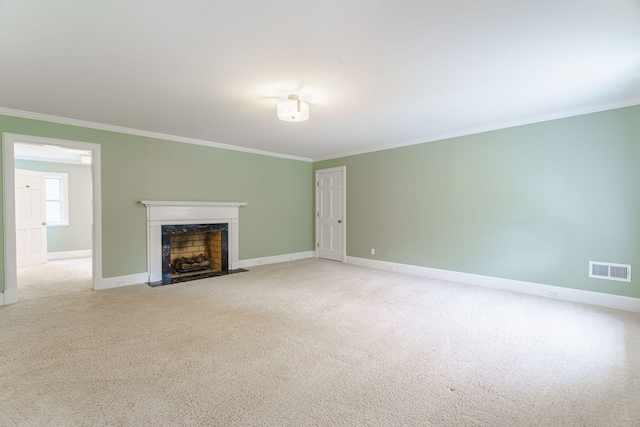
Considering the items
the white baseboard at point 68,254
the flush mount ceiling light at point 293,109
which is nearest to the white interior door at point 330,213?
the flush mount ceiling light at point 293,109

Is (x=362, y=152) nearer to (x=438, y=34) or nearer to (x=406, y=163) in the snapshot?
(x=406, y=163)

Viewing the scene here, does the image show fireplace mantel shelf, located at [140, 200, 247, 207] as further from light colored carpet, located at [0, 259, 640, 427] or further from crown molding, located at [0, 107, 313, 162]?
light colored carpet, located at [0, 259, 640, 427]

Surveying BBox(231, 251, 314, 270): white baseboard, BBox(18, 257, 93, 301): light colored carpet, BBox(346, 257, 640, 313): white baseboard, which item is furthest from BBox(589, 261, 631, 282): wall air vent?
BBox(18, 257, 93, 301): light colored carpet

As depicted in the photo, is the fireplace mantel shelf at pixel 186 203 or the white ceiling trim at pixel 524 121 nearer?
the white ceiling trim at pixel 524 121

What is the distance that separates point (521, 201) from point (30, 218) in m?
9.05

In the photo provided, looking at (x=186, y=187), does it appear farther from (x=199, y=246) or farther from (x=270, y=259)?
(x=270, y=259)

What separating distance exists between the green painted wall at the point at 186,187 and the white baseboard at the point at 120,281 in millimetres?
73

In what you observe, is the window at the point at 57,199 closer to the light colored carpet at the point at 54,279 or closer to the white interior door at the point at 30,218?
the white interior door at the point at 30,218

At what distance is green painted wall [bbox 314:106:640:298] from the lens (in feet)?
11.7

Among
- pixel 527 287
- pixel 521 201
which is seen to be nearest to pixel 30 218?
pixel 521 201

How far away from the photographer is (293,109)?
324cm

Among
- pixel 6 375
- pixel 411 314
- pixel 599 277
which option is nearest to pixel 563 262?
pixel 599 277

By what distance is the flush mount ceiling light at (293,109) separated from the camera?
323 cm

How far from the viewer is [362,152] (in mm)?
6195
